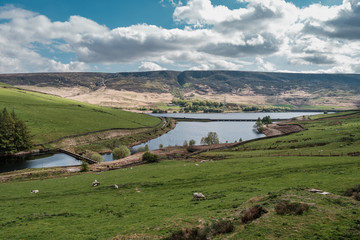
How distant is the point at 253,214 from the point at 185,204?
31.4 feet

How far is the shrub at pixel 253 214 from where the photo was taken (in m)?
17.0

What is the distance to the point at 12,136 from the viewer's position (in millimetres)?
93188

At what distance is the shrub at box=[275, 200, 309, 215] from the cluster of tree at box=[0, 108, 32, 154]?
105m

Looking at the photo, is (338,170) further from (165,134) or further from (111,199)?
(165,134)

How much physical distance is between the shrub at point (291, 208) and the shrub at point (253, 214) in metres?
1.11

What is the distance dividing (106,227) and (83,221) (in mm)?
3716

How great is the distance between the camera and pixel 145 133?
146 metres

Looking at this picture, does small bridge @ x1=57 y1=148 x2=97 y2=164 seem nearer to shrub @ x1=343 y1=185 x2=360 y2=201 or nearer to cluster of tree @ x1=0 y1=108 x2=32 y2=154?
cluster of tree @ x1=0 y1=108 x2=32 y2=154

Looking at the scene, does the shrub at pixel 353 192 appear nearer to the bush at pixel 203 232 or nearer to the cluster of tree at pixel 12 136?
the bush at pixel 203 232

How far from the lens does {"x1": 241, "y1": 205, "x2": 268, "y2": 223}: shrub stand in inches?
671

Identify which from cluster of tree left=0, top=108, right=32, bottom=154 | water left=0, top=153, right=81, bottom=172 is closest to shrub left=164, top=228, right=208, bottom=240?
water left=0, top=153, right=81, bottom=172

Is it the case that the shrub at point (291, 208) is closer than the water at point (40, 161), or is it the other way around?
the shrub at point (291, 208)

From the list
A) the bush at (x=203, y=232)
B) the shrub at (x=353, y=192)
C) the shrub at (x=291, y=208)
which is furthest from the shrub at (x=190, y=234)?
the shrub at (x=353, y=192)

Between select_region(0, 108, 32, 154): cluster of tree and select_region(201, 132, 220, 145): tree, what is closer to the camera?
select_region(0, 108, 32, 154): cluster of tree
